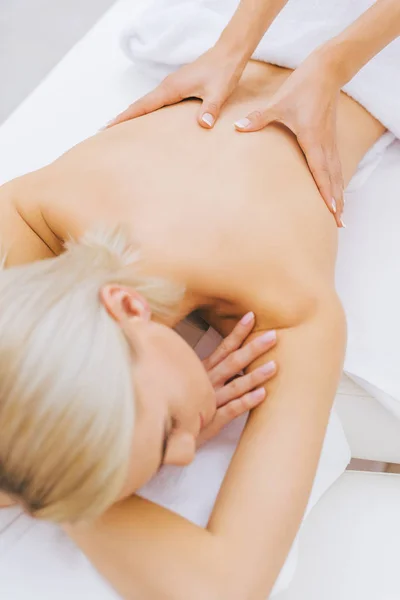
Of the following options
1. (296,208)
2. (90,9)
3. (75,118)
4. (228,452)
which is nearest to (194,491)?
(228,452)

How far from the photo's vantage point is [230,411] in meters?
0.88

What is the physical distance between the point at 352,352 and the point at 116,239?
43 cm

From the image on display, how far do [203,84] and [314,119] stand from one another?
0.21 meters

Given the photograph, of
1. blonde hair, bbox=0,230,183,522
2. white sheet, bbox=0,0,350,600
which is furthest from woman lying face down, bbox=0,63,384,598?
white sheet, bbox=0,0,350,600

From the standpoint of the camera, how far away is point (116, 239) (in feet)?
2.83

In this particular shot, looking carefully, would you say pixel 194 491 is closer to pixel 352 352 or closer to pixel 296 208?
pixel 352 352

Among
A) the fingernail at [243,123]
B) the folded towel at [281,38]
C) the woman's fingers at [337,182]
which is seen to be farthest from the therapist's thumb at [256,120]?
the folded towel at [281,38]

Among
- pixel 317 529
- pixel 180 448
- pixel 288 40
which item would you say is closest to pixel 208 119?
pixel 288 40

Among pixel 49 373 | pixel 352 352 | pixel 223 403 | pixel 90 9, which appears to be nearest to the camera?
pixel 49 373

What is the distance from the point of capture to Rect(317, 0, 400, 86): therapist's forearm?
1.03 meters

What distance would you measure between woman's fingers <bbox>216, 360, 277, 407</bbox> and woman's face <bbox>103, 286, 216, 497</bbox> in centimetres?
8

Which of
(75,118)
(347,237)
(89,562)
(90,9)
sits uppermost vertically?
(90,9)

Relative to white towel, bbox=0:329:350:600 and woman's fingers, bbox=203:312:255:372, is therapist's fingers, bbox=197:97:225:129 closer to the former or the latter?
woman's fingers, bbox=203:312:255:372

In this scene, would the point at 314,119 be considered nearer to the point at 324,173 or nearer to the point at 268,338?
the point at 324,173
